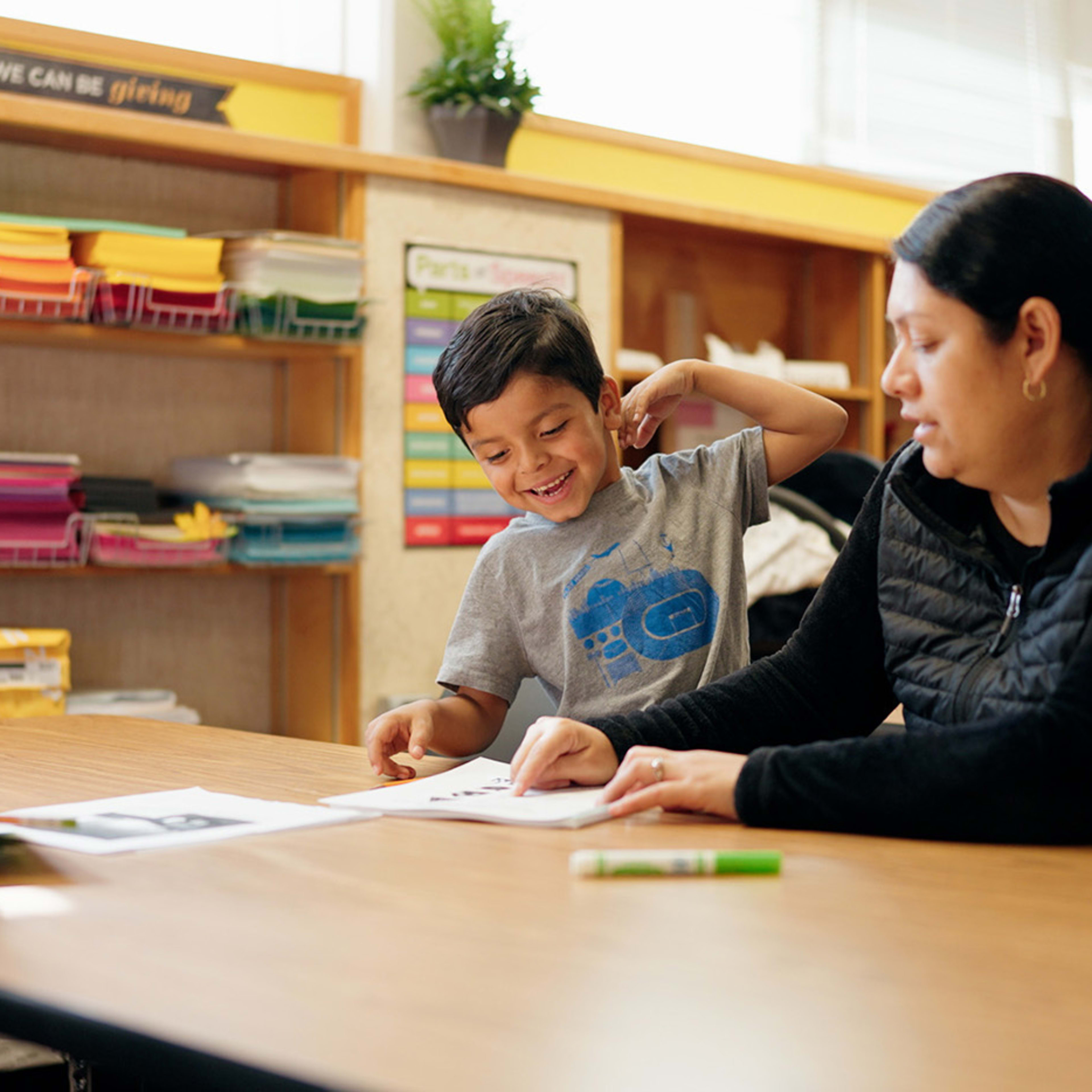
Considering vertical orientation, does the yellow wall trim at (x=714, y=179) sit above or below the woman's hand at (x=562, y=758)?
above

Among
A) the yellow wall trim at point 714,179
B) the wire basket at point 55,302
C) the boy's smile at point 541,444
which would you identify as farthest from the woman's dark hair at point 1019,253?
the yellow wall trim at point 714,179

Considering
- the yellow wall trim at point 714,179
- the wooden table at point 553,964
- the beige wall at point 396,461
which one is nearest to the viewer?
the wooden table at point 553,964

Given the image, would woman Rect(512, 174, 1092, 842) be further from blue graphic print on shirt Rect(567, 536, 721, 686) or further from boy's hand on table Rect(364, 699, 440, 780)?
blue graphic print on shirt Rect(567, 536, 721, 686)

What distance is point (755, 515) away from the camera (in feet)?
6.21

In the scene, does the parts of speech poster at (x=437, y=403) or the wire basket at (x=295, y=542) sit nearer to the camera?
the wire basket at (x=295, y=542)

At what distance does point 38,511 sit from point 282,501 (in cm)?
50

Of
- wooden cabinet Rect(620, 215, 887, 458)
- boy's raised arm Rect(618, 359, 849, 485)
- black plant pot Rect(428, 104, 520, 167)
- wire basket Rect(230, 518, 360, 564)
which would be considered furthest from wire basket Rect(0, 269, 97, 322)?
wooden cabinet Rect(620, 215, 887, 458)

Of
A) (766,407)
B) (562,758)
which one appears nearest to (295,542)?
(766,407)

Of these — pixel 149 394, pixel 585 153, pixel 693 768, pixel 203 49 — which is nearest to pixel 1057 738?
pixel 693 768

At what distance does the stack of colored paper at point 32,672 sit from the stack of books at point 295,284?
2.47 ft

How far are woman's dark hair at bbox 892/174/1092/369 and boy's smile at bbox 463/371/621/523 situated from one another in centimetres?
63

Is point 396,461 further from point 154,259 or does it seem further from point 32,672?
point 32,672

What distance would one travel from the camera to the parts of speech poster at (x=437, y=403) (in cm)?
330

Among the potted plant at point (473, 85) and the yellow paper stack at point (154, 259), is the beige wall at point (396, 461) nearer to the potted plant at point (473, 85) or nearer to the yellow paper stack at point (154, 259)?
the potted plant at point (473, 85)
